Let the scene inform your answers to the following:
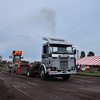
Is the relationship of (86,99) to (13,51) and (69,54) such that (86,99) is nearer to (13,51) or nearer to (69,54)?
(69,54)

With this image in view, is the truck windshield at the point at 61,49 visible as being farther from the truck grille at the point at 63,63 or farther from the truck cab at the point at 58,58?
the truck grille at the point at 63,63

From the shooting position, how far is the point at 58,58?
35.3 ft

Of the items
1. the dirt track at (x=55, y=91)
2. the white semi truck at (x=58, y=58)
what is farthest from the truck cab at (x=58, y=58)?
the dirt track at (x=55, y=91)

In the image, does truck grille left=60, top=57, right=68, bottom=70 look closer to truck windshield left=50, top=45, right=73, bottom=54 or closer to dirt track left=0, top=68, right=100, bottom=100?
truck windshield left=50, top=45, right=73, bottom=54

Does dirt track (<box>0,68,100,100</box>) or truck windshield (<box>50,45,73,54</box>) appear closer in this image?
dirt track (<box>0,68,100,100</box>)

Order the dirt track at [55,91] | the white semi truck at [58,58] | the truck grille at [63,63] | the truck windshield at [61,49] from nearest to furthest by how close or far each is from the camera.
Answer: the dirt track at [55,91] < the white semi truck at [58,58] < the truck grille at [63,63] < the truck windshield at [61,49]

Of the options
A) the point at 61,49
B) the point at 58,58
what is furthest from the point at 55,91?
the point at 61,49

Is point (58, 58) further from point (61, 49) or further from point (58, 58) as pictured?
point (61, 49)

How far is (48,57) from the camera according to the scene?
11.0 metres

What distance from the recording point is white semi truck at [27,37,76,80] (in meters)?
10.6

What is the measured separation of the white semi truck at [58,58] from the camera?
10.6 meters

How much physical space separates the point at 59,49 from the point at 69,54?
931 millimetres

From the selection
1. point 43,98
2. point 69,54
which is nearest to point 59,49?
point 69,54

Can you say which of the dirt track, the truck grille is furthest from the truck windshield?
the dirt track
